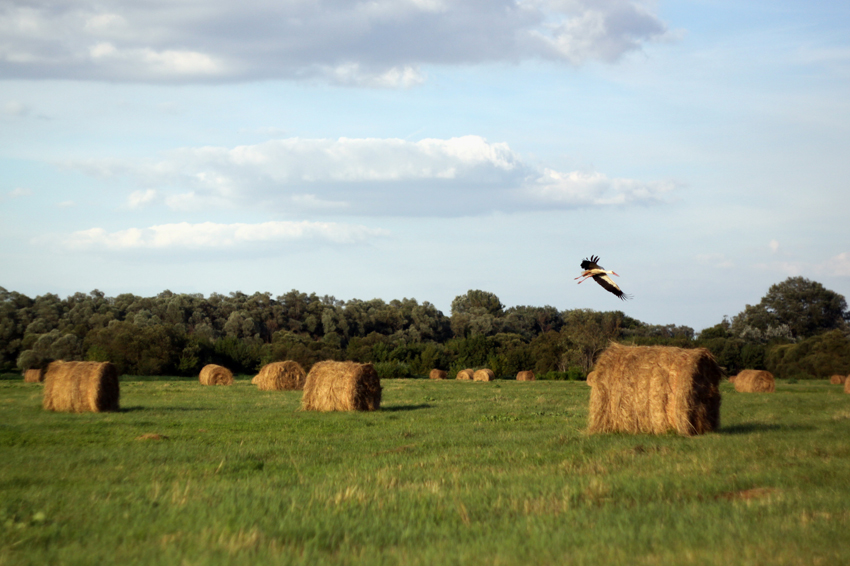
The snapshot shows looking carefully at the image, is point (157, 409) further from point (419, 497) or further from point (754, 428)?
point (754, 428)

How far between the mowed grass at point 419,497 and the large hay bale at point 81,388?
15.3ft

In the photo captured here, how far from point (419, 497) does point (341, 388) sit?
13824 millimetres

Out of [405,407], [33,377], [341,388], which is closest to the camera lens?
[341,388]

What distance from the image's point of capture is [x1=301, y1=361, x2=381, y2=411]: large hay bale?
21250 millimetres

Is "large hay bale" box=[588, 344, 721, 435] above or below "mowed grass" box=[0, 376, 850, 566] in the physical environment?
above

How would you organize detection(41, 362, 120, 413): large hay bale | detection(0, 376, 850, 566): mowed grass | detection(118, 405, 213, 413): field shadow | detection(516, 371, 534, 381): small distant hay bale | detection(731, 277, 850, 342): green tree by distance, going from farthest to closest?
detection(731, 277, 850, 342): green tree < detection(516, 371, 534, 381): small distant hay bale < detection(118, 405, 213, 413): field shadow < detection(41, 362, 120, 413): large hay bale < detection(0, 376, 850, 566): mowed grass

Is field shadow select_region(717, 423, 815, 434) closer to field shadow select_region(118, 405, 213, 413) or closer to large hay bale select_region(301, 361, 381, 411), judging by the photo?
large hay bale select_region(301, 361, 381, 411)

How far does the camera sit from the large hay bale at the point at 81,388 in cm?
1980

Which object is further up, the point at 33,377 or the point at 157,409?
the point at 157,409

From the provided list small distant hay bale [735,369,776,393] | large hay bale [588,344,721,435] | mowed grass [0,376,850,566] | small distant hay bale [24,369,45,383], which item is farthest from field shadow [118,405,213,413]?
small distant hay bale [735,369,776,393]

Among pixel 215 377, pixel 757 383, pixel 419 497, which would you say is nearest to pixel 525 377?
pixel 757 383

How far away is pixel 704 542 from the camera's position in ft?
19.5

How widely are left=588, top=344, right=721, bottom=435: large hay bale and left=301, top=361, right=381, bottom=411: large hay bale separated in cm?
838

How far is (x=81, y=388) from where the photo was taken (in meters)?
19.9
